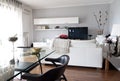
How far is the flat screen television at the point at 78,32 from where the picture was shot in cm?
617

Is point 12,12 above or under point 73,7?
under

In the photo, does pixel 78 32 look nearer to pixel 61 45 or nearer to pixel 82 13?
pixel 82 13

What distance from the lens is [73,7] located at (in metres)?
6.45

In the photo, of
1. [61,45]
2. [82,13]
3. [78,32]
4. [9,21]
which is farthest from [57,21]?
[61,45]

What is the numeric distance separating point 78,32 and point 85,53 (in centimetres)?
257

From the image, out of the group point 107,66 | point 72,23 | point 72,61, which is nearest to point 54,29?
point 72,23

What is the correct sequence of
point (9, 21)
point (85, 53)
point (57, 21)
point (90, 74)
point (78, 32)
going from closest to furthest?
point (90, 74) < point (85, 53) < point (9, 21) < point (78, 32) < point (57, 21)

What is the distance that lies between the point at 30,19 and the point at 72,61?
12.7 feet

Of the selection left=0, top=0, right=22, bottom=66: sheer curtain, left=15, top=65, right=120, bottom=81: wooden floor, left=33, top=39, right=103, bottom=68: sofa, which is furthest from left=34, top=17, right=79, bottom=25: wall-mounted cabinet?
left=15, top=65, right=120, bottom=81: wooden floor

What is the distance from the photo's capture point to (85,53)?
12.6 feet

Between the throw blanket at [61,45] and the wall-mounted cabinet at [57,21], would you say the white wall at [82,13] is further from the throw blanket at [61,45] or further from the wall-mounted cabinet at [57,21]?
the throw blanket at [61,45]

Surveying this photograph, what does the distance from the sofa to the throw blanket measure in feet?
0.35

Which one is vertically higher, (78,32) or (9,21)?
(9,21)

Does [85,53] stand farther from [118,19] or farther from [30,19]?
[30,19]
